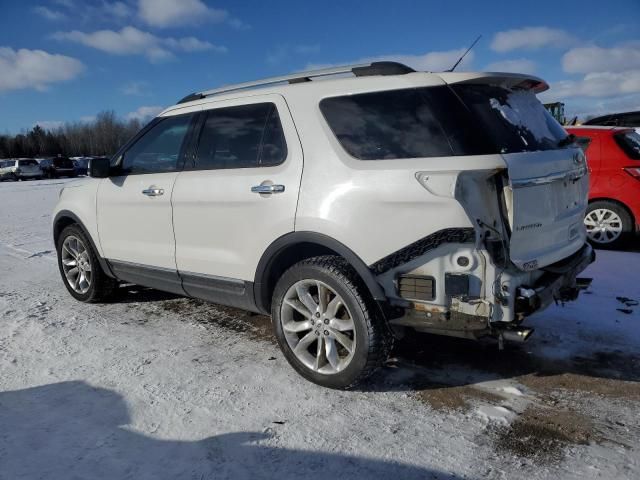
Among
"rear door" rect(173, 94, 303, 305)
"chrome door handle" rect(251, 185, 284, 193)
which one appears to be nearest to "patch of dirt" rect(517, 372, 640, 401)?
"rear door" rect(173, 94, 303, 305)

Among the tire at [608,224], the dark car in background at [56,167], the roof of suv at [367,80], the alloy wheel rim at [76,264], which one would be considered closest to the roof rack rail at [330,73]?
the roof of suv at [367,80]

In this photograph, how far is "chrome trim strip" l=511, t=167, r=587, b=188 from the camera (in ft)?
8.69

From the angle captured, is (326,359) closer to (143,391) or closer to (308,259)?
(308,259)

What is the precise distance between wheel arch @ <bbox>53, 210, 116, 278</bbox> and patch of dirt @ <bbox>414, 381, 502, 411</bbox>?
10.2 feet

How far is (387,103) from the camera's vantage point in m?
2.96

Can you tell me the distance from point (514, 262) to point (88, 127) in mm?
107368

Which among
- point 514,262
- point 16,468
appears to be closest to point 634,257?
point 514,262

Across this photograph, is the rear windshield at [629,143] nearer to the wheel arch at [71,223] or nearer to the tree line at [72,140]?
the wheel arch at [71,223]

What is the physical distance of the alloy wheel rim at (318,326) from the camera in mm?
3107

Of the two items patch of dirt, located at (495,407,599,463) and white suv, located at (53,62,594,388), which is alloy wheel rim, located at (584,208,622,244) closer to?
white suv, located at (53,62,594,388)

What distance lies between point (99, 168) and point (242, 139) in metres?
1.60

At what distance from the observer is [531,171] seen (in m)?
2.72

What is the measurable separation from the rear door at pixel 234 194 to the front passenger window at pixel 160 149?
0.24 metres

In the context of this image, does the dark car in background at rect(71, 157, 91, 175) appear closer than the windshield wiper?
No
